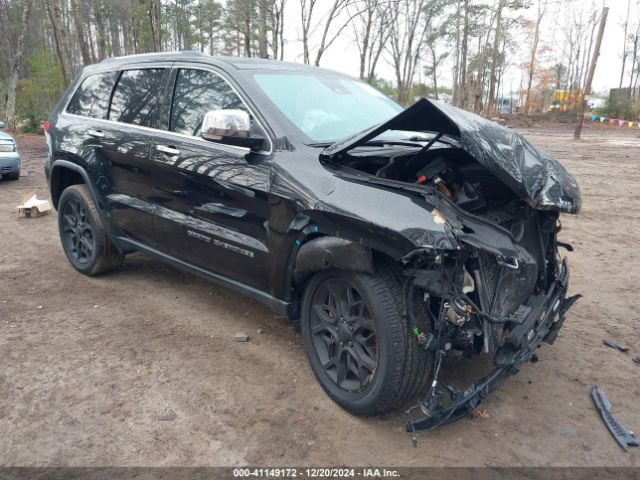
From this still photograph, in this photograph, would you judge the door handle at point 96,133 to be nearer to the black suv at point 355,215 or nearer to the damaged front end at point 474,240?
the black suv at point 355,215

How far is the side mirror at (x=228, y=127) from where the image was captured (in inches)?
123

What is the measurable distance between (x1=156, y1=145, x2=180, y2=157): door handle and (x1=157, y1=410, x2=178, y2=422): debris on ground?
5.76ft

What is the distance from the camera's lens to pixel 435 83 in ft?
147

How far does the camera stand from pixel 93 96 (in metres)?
4.85

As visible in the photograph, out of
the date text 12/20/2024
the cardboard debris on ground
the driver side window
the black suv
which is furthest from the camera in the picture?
the cardboard debris on ground

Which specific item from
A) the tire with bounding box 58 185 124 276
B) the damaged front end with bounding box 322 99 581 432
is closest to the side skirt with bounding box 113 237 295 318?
the tire with bounding box 58 185 124 276

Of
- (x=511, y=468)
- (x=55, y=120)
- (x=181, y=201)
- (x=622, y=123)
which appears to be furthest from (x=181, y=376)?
(x=622, y=123)

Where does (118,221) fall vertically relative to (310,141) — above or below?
below

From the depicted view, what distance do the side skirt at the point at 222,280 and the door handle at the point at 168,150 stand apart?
79 centimetres

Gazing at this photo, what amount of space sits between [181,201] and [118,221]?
3.26 ft

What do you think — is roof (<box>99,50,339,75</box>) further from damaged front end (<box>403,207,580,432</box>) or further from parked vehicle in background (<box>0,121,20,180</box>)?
parked vehicle in background (<box>0,121,20,180</box>)

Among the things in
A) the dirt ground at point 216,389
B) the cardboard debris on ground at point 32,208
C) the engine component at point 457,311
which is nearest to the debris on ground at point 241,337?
the dirt ground at point 216,389

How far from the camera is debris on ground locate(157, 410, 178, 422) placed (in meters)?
2.96

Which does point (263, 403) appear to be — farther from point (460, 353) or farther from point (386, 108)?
point (386, 108)
